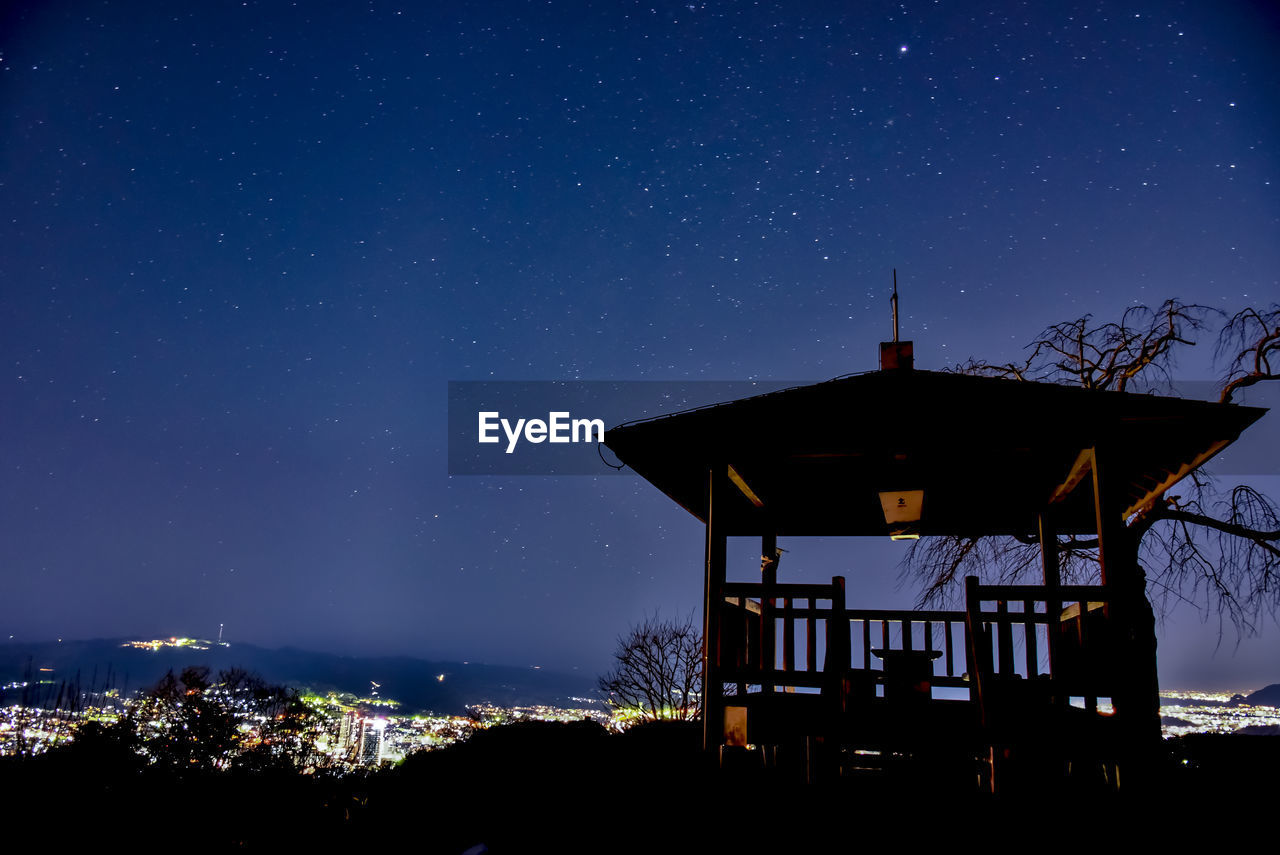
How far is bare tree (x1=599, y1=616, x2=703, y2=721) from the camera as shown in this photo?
67.3 feet

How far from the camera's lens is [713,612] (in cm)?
624

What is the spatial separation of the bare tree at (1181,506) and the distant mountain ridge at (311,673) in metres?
39.9

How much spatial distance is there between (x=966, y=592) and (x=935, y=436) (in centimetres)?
136

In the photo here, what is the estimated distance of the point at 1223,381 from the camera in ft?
36.8

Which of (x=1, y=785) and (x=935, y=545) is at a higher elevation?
Result: (x=935, y=545)

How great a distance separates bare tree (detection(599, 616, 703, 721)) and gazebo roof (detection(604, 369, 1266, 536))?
545 inches

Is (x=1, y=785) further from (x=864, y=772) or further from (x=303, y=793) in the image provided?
(x=864, y=772)

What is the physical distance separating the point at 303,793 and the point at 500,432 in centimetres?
682

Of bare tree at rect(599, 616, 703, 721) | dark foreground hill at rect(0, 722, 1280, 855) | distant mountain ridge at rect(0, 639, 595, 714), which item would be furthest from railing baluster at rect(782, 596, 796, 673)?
distant mountain ridge at rect(0, 639, 595, 714)

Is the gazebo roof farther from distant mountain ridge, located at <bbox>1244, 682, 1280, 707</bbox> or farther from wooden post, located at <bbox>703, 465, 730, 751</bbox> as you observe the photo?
distant mountain ridge, located at <bbox>1244, 682, 1280, 707</bbox>

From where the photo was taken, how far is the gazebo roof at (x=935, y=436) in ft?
18.2

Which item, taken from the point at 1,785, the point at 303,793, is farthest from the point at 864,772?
the point at 1,785

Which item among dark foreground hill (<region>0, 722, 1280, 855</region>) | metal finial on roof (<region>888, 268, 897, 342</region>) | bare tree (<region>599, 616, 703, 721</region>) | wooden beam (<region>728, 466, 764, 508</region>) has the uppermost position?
metal finial on roof (<region>888, 268, 897, 342</region>)

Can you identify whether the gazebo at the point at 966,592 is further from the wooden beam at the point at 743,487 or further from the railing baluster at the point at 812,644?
the wooden beam at the point at 743,487
